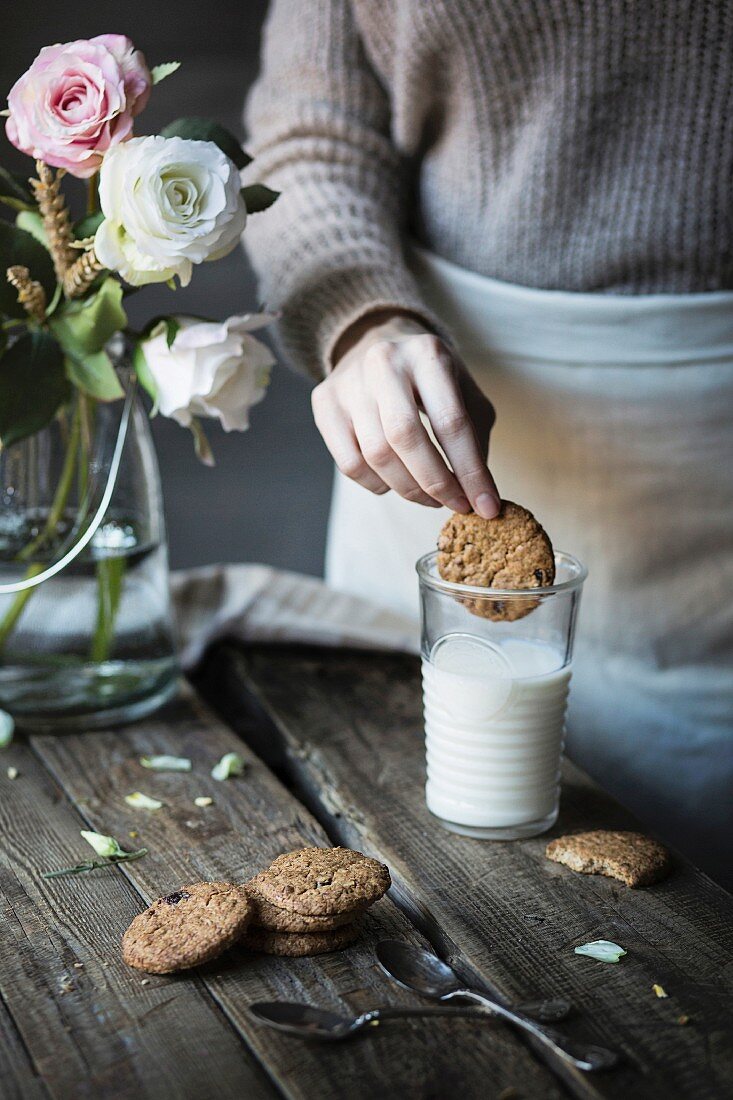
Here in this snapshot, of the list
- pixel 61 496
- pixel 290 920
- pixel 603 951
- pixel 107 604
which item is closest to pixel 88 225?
pixel 61 496

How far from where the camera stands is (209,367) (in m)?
0.97

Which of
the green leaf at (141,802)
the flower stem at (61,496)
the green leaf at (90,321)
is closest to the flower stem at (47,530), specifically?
the flower stem at (61,496)

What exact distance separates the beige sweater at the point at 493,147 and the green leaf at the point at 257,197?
0.17 m

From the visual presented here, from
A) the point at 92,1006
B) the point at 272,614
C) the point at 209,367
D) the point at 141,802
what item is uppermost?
the point at 209,367

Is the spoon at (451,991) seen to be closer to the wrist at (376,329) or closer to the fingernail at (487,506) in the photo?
the fingernail at (487,506)

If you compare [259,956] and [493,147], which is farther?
[493,147]

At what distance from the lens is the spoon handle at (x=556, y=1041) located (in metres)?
0.65

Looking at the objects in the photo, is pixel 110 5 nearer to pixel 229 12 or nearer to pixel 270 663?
pixel 229 12

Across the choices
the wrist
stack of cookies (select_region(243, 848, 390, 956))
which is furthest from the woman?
stack of cookies (select_region(243, 848, 390, 956))

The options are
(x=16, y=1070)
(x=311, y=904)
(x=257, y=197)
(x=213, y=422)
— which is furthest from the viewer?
(x=213, y=422)

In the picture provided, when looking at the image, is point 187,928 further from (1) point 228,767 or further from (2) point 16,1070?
(1) point 228,767

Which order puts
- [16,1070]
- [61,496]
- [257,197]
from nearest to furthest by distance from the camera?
[16,1070] → [257,197] → [61,496]

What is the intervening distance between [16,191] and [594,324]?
615mm

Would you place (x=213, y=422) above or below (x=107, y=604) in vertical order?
below
